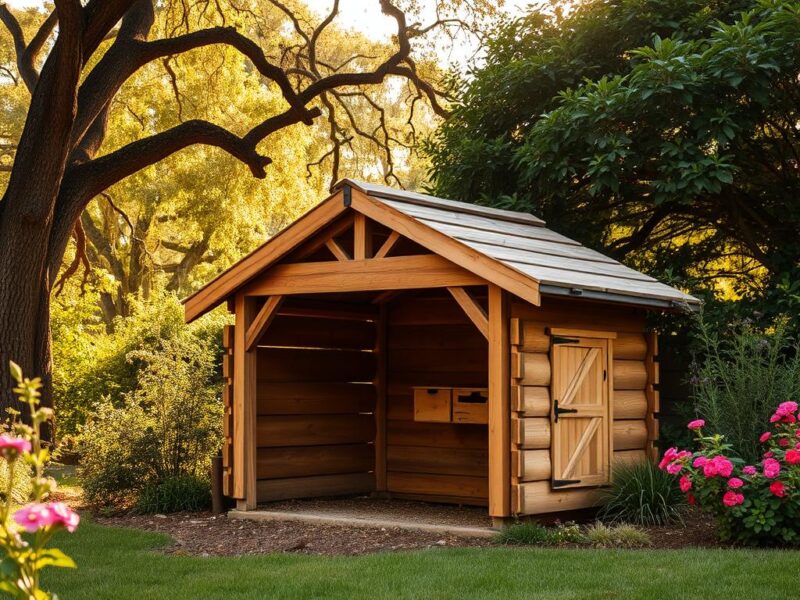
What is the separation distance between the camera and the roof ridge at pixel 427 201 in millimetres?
10305

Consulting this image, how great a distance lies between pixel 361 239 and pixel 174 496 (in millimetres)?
3791

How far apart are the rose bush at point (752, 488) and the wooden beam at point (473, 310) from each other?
197 cm

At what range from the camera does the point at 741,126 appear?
11969mm

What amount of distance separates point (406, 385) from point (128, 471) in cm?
342

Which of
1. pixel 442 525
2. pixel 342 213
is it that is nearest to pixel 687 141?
pixel 342 213

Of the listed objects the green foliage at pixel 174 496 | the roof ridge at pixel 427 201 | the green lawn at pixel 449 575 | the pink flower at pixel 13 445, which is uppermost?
the roof ridge at pixel 427 201

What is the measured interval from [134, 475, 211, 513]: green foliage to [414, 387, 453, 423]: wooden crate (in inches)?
101

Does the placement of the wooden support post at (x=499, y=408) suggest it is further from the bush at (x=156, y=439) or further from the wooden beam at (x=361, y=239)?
the bush at (x=156, y=439)

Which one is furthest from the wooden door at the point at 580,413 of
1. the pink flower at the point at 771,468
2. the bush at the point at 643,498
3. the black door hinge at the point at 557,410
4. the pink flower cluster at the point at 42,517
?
the pink flower cluster at the point at 42,517

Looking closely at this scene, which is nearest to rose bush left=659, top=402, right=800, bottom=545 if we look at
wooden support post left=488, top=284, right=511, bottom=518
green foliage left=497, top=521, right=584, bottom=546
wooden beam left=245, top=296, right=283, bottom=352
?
green foliage left=497, top=521, right=584, bottom=546

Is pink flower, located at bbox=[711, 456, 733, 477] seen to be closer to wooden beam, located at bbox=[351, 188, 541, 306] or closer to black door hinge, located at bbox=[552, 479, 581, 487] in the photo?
black door hinge, located at bbox=[552, 479, 581, 487]

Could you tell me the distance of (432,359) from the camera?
1277 centimetres

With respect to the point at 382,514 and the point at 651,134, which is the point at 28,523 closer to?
the point at 382,514

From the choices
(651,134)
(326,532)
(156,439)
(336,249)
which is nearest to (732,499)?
(326,532)
